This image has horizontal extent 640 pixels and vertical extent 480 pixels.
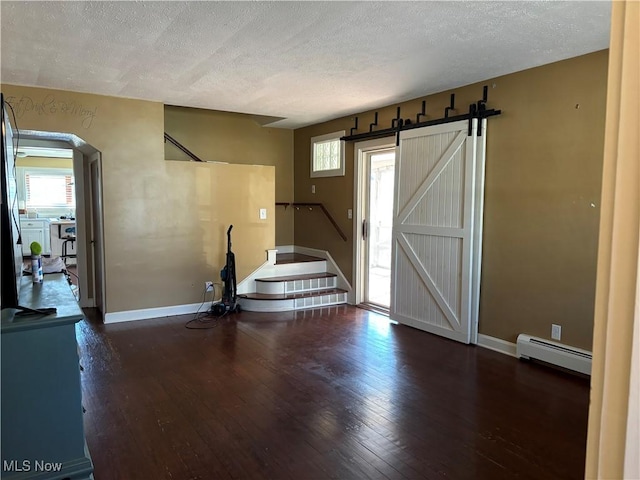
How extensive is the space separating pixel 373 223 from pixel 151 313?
310 cm

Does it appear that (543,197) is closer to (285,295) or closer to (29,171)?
(285,295)

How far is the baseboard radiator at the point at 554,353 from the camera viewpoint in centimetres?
357

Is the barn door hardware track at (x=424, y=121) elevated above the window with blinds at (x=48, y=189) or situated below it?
above

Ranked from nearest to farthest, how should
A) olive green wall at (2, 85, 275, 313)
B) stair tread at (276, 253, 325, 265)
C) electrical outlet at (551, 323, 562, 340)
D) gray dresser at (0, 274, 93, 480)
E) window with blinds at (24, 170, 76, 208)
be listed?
gray dresser at (0, 274, 93, 480) → electrical outlet at (551, 323, 562, 340) → olive green wall at (2, 85, 275, 313) → stair tread at (276, 253, 325, 265) → window with blinds at (24, 170, 76, 208)

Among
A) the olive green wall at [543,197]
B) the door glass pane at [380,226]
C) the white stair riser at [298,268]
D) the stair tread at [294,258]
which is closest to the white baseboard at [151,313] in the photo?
the white stair riser at [298,268]

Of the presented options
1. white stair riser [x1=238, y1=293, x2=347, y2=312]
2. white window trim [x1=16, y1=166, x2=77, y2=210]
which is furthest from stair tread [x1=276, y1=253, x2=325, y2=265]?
white window trim [x1=16, y1=166, x2=77, y2=210]

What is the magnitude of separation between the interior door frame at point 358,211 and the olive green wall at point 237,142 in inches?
65.1

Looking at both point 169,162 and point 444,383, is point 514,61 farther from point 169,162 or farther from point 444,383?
point 169,162

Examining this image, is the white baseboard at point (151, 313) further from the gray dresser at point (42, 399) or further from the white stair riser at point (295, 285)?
the gray dresser at point (42, 399)

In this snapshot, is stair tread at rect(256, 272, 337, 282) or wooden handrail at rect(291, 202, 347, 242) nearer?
stair tread at rect(256, 272, 337, 282)

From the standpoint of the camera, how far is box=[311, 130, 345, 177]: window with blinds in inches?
245

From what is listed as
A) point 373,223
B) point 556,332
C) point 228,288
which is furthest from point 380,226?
point 556,332

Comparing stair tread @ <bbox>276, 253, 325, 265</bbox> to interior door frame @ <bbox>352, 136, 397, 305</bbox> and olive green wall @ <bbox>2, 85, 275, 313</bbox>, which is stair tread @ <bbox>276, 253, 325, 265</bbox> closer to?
olive green wall @ <bbox>2, 85, 275, 313</bbox>

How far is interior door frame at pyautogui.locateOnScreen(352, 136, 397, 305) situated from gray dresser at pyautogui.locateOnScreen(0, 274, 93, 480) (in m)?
4.21
